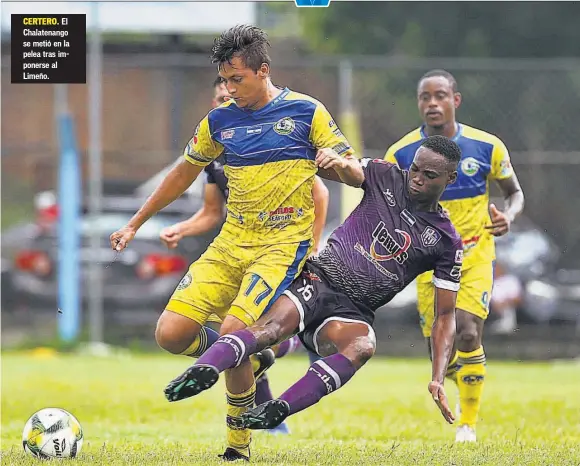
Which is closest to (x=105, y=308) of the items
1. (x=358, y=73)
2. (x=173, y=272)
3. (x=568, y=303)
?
(x=173, y=272)

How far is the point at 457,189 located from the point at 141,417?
3151 millimetres

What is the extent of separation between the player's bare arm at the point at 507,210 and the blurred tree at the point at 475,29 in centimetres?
1224

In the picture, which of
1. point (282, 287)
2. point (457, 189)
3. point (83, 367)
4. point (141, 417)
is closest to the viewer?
point (282, 287)

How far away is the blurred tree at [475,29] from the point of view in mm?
20188

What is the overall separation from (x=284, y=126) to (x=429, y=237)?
101cm

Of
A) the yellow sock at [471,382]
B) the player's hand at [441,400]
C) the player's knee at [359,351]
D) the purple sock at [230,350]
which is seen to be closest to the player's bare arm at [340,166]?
the player's knee at [359,351]

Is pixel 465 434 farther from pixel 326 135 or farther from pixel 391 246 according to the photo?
pixel 326 135

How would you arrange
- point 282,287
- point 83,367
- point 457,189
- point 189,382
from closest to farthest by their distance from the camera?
point 189,382, point 282,287, point 457,189, point 83,367

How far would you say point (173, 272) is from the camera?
15.3 m

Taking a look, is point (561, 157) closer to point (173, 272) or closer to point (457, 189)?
point (173, 272)

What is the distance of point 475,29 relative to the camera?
2036 centimetres

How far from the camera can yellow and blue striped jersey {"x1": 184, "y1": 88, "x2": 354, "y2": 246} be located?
6664 mm

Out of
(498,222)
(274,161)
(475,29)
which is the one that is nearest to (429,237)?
(274,161)

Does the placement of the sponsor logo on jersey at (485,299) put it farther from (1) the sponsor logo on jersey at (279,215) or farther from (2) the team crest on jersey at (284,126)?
(2) the team crest on jersey at (284,126)
